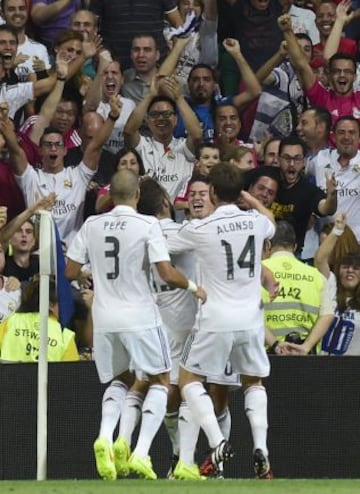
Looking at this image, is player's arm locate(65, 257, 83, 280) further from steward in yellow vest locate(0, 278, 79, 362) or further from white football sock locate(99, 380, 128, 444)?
steward in yellow vest locate(0, 278, 79, 362)

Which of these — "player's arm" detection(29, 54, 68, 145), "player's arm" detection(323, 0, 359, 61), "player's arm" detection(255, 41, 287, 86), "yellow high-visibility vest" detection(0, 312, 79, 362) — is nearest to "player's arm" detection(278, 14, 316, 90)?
"player's arm" detection(255, 41, 287, 86)

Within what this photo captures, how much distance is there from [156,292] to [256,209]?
3.16ft

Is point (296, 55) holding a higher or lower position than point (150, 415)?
higher

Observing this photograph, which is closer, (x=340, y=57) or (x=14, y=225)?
(x=14, y=225)

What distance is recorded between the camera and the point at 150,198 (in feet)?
42.8

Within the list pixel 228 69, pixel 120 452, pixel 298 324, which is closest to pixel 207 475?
pixel 120 452

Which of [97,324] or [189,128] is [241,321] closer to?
[97,324]

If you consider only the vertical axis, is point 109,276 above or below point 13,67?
below

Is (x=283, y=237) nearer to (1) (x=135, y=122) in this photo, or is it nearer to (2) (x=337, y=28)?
(1) (x=135, y=122)

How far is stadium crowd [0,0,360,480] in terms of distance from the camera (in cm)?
1236

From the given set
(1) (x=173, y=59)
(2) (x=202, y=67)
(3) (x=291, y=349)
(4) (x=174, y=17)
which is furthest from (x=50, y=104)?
(3) (x=291, y=349)

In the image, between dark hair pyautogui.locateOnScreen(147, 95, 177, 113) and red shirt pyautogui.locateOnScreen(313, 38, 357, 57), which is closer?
dark hair pyautogui.locateOnScreen(147, 95, 177, 113)

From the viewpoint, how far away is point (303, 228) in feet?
54.1

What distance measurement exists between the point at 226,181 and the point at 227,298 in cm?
82
